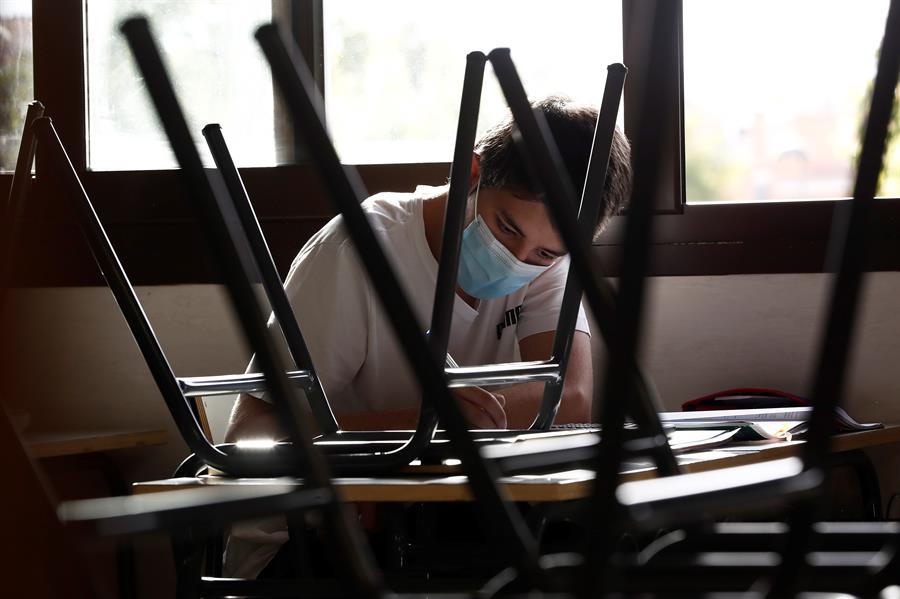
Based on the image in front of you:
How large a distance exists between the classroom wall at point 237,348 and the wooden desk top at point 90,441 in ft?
0.33

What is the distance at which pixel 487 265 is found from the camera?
5.66 feet

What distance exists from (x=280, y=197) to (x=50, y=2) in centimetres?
78

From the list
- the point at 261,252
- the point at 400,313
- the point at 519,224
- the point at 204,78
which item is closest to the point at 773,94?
the point at 519,224

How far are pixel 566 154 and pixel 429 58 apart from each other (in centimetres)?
115

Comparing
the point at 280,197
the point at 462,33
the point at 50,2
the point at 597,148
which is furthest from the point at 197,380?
the point at 50,2

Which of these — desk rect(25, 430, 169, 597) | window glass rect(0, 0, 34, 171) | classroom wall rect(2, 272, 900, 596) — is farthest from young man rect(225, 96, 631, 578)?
window glass rect(0, 0, 34, 171)

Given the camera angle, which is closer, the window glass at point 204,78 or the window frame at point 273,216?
the window frame at point 273,216

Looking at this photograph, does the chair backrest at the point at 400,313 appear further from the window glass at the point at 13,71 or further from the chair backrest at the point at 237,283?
→ the window glass at the point at 13,71

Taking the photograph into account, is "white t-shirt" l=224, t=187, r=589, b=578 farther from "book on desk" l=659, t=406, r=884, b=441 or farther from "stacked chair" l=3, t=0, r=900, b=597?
"stacked chair" l=3, t=0, r=900, b=597

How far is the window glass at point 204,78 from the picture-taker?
106 inches

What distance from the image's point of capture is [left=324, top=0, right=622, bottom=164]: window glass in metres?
2.59

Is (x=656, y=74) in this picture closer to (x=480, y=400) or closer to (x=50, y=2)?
(x=480, y=400)

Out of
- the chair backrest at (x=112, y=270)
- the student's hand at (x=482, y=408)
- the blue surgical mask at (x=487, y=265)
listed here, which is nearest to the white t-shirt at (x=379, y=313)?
the blue surgical mask at (x=487, y=265)

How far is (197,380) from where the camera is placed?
3.16ft
